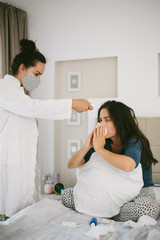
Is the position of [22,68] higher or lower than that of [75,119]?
higher

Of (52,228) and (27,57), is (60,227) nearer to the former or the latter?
(52,228)

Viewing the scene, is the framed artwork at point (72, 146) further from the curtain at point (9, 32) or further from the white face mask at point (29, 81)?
the white face mask at point (29, 81)

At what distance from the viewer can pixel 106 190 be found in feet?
5.37

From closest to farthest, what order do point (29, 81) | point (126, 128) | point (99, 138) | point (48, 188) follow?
1. point (99, 138)
2. point (126, 128)
3. point (29, 81)
4. point (48, 188)

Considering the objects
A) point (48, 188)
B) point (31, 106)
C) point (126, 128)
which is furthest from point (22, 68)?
point (48, 188)

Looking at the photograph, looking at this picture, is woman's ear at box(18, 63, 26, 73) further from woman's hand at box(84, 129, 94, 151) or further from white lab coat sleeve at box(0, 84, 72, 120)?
woman's hand at box(84, 129, 94, 151)

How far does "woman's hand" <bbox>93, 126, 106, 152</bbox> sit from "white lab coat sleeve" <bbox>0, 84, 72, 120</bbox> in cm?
24

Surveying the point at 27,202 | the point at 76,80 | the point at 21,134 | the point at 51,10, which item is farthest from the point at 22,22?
the point at 27,202

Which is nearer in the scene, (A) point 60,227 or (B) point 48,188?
(A) point 60,227

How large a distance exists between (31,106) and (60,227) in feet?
2.47

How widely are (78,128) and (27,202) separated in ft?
5.76

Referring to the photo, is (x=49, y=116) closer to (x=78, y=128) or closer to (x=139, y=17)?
(x=78, y=128)

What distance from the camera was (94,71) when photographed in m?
3.43

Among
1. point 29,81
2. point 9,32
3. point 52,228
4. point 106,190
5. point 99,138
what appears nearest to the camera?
point 52,228
